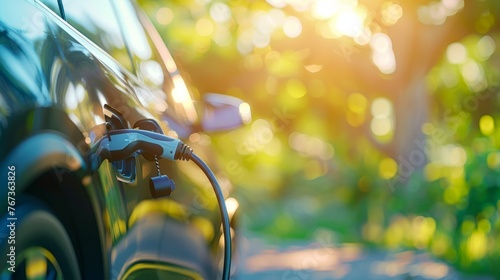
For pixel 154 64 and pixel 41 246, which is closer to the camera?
pixel 41 246

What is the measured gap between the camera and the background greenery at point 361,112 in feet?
32.7

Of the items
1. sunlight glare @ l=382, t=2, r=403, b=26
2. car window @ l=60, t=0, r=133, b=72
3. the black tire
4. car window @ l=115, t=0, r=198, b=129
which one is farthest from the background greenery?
the black tire

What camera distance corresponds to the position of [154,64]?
3465 mm

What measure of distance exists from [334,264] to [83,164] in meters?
7.41

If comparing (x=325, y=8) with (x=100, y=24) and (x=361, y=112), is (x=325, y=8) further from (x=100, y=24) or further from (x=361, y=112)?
(x=100, y=24)

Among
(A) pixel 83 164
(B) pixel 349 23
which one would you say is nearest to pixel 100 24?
(A) pixel 83 164

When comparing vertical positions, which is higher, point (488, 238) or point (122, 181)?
point (488, 238)

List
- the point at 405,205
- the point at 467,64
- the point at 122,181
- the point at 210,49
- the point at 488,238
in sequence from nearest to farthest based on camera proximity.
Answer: the point at 122,181
the point at 488,238
the point at 405,205
the point at 467,64
the point at 210,49

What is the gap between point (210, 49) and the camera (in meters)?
15.1

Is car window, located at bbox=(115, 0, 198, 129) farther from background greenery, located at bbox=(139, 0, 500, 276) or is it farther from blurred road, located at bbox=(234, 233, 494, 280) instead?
background greenery, located at bbox=(139, 0, 500, 276)

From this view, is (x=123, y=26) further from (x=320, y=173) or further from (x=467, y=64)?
(x=320, y=173)

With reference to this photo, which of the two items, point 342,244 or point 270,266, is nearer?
point 270,266

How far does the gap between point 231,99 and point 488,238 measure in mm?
4959

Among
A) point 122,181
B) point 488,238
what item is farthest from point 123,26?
point 488,238
